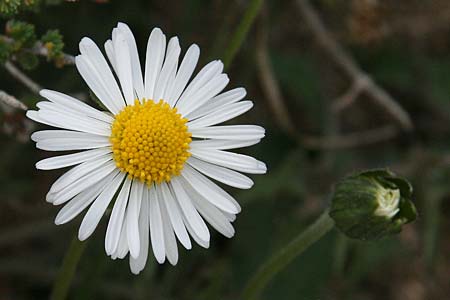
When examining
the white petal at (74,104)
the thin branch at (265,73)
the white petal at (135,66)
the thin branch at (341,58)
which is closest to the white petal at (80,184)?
the white petal at (74,104)

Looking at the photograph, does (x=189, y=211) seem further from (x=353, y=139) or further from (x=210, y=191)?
(x=353, y=139)

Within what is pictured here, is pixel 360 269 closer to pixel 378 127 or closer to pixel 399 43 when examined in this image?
pixel 378 127

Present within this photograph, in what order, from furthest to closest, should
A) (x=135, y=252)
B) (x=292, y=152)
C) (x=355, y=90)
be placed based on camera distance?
(x=292, y=152), (x=355, y=90), (x=135, y=252)

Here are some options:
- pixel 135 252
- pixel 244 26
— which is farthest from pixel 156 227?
pixel 244 26

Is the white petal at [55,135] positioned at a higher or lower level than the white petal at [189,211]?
higher

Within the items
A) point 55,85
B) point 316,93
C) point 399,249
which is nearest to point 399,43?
point 316,93

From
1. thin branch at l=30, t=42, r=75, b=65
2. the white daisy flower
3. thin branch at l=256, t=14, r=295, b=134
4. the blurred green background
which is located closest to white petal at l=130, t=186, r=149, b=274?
the white daisy flower

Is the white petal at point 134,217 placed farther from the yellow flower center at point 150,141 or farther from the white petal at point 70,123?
the white petal at point 70,123

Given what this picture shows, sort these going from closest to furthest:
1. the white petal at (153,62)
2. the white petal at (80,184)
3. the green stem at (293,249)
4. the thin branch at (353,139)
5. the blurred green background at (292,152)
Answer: the white petal at (80,184) < the white petal at (153,62) < the green stem at (293,249) < the blurred green background at (292,152) < the thin branch at (353,139)
